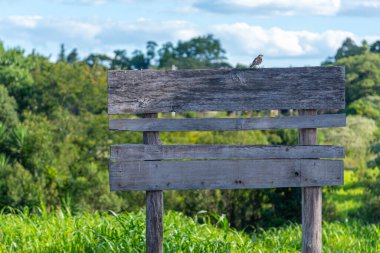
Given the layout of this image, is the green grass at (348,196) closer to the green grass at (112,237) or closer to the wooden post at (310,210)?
the green grass at (112,237)

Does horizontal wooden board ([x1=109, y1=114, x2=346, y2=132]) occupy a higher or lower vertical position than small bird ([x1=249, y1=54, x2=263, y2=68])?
lower

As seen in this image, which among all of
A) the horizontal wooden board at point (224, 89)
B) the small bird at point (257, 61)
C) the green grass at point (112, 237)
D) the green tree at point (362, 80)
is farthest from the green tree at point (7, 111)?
the green tree at point (362, 80)

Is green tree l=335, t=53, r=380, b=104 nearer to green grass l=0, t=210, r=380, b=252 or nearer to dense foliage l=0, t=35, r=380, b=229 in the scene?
dense foliage l=0, t=35, r=380, b=229

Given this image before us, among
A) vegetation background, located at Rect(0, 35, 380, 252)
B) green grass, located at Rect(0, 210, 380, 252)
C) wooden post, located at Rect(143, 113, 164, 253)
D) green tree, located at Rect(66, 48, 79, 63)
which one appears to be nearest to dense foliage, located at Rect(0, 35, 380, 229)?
vegetation background, located at Rect(0, 35, 380, 252)

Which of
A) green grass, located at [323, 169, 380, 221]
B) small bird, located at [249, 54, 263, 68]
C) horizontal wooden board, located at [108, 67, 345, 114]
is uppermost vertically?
small bird, located at [249, 54, 263, 68]

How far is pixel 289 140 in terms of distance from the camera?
65.9 feet

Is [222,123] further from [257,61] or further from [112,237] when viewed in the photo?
[112,237]

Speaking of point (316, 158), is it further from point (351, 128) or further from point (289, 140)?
point (351, 128)

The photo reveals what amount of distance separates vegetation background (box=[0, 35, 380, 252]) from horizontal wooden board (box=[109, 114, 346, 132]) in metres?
4.56

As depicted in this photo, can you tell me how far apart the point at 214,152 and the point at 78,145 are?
17.3 meters

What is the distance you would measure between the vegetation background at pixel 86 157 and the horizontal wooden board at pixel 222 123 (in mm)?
4561

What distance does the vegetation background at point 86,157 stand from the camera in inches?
759

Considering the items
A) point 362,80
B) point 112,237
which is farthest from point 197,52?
point 112,237

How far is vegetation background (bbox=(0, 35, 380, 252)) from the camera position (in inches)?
759
